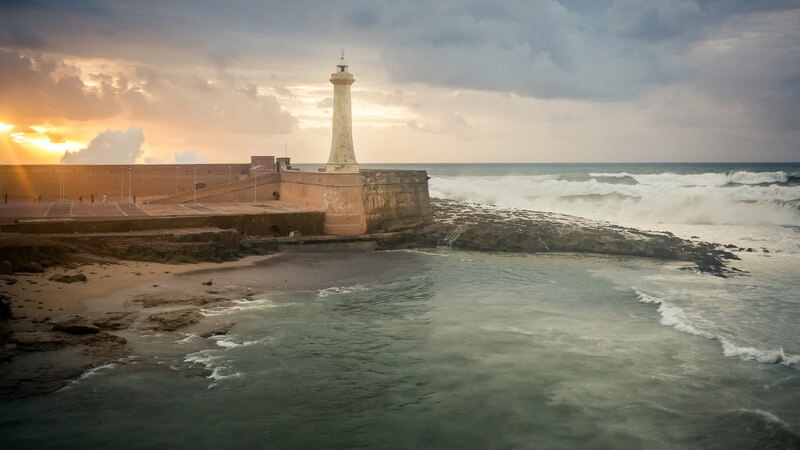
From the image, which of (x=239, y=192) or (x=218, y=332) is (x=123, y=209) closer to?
(x=239, y=192)

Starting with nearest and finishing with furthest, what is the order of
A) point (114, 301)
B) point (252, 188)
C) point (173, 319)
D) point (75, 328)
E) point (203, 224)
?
point (75, 328)
point (173, 319)
point (114, 301)
point (203, 224)
point (252, 188)

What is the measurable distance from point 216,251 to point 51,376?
860 cm

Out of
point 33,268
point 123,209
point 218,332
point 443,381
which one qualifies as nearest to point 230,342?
point 218,332

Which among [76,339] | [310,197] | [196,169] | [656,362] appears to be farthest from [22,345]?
[196,169]

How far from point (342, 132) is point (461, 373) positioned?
13487mm

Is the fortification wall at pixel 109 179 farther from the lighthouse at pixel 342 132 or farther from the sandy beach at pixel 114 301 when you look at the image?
the sandy beach at pixel 114 301

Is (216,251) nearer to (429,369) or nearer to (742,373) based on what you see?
(429,369)

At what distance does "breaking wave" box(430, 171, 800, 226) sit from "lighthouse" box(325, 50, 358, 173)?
539 inches

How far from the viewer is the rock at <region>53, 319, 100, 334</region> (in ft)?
29.8

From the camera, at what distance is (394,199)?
888 inches

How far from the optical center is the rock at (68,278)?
12023mm

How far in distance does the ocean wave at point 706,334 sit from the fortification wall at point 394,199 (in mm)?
9643

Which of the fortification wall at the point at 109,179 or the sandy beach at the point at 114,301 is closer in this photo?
the sandy beach at the point at 114,301

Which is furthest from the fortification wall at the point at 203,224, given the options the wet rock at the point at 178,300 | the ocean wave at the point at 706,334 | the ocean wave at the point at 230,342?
the ocean wave at the point at 706,334
